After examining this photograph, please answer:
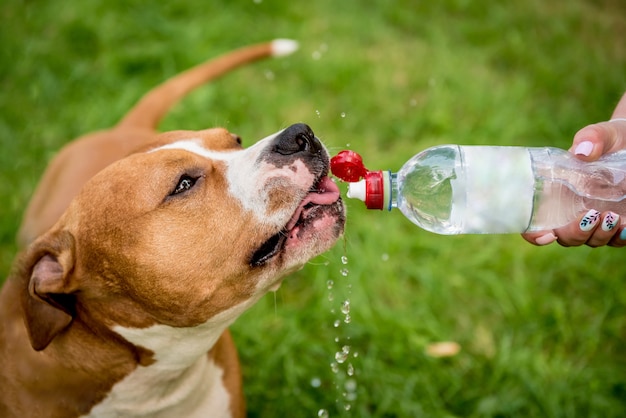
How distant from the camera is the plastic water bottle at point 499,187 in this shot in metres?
2.70

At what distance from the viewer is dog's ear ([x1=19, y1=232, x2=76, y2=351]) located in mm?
2545

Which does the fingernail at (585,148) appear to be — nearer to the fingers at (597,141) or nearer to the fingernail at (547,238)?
the fingers at (597,141)

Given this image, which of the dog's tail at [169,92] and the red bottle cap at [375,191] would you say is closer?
the red bottle cap at [375,191]

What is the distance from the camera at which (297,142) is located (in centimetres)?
261

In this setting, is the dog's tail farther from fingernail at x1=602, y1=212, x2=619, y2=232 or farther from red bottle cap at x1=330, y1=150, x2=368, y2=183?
fingernail at x1=602, y1=212, x2=619, y2=232

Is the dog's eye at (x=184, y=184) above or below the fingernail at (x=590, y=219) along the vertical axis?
above

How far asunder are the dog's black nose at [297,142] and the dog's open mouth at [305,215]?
13 cm

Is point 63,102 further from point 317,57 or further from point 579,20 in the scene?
point 579,20

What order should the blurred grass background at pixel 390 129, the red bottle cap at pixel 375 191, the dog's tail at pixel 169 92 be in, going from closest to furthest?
the red bottle cap at pixel 375 191
the blurred grass background at pixel 390 129
the dog's tail at pixel 169 92

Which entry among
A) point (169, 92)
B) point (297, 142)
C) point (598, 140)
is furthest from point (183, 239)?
point (169, 92)

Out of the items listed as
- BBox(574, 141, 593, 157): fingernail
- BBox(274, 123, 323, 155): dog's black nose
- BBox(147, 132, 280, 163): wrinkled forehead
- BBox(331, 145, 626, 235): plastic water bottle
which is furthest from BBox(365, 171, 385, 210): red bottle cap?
BBox(574, 141, 593, 157): fingernail

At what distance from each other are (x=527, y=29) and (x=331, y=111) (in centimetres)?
220

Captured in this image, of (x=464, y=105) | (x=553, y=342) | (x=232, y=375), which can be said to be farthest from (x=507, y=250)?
(x=232, y=375)

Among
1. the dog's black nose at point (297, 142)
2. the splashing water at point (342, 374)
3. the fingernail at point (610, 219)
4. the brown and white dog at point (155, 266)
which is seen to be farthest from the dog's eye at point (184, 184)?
the fingernail at point (610, 219)
